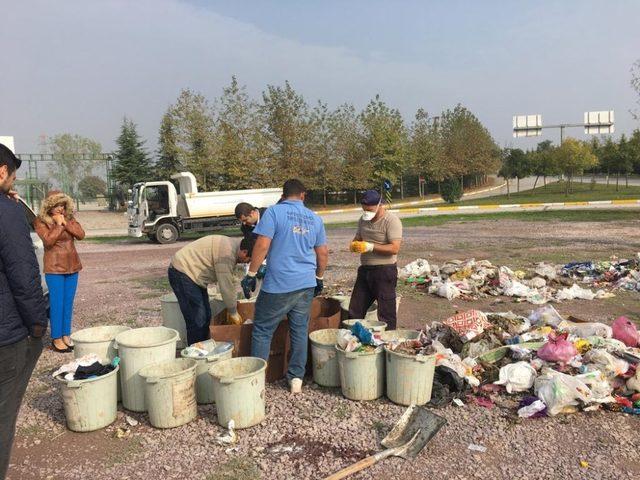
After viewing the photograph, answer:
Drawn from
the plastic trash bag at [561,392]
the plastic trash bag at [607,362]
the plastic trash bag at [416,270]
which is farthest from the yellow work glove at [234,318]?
the plastic trash bag at [416,270]

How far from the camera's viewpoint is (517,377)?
4.51 m

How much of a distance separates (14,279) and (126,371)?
1.99 m

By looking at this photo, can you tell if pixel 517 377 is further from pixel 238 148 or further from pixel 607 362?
pixel 238 148

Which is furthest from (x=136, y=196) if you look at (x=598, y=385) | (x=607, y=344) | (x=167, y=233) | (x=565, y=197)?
(x=565, y=197)

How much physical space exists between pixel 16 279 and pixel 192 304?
2484 mm

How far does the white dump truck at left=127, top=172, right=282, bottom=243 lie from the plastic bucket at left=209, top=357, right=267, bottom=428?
52.0ft

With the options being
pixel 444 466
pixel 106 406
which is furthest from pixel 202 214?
pixel 444 466

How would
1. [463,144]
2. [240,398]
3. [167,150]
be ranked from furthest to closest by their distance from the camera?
1. [463,144]
2. [167,150]
3. [240,398]

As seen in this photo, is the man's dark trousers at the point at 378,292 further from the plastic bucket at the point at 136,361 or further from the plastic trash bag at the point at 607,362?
the plastic bucket at the point at 136,361

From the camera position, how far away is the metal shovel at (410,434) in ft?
11.7

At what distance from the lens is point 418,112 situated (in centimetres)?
4409

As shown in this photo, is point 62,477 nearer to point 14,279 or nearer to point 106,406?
point 106,406

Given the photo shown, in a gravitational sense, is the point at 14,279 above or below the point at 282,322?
above

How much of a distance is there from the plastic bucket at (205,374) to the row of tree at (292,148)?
92.2 ft
